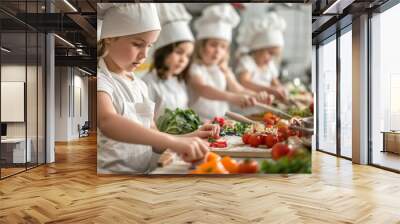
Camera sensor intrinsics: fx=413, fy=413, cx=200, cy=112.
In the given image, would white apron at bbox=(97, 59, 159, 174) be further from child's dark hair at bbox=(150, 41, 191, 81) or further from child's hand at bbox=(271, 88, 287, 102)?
child's hand at bbox=(271, 88, 287, 102)

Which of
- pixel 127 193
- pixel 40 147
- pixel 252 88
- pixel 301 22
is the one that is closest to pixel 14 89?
pixel 40 147

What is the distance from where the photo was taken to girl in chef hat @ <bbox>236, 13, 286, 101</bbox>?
5.84 m

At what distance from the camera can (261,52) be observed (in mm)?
5875

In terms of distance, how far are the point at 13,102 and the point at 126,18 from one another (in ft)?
7.26

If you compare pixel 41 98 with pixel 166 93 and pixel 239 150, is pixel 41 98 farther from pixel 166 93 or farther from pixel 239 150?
pixel 239 150

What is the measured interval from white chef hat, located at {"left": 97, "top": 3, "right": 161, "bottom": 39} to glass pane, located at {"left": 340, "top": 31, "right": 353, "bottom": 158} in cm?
453

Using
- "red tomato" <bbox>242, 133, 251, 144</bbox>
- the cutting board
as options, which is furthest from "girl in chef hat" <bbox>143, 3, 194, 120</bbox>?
"red tomato" <bbox>242, 133, 251, 144</bbox>

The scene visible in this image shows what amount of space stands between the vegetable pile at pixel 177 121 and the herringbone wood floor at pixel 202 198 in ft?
2.40

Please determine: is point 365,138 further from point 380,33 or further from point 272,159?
point 272,159

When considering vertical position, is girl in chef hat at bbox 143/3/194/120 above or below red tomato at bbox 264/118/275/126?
above

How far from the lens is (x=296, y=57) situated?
19.4 ft

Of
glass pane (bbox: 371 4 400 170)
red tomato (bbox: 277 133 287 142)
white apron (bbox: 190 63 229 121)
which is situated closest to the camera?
white apron (bbox: 190 63 229 121)

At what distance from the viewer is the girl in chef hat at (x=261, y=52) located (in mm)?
5844

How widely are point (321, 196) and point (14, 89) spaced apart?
4714 mm
